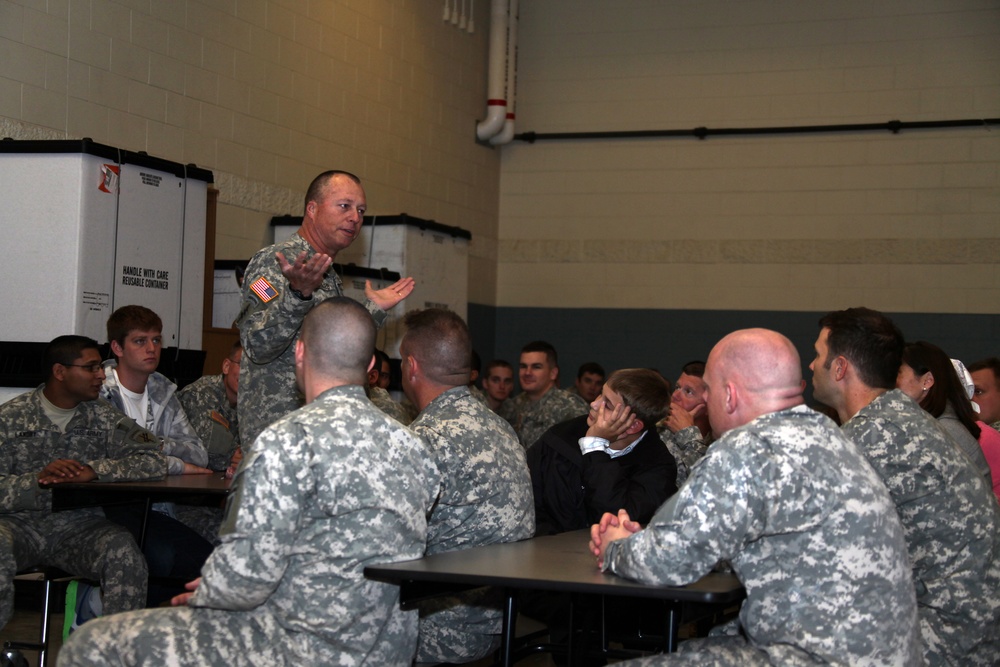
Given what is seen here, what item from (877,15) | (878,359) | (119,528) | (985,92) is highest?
(877,15)

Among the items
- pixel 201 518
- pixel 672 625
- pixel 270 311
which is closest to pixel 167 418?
pixel 201 518

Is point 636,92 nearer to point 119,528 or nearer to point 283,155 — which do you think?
point 283,155

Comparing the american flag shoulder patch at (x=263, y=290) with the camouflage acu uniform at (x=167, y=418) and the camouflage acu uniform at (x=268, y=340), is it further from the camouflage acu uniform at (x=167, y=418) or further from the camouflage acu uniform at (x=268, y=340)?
the camouflage acu uniform at (x=167, y=418)

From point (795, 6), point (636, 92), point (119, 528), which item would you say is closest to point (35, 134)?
point (119, 528)

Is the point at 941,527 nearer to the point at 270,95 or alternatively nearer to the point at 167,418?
the point at 167,418

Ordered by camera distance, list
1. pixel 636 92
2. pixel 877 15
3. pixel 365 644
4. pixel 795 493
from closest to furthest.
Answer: pixel 795 493 < pixel 365 644 < pixel 877 15 < pixel 636 92

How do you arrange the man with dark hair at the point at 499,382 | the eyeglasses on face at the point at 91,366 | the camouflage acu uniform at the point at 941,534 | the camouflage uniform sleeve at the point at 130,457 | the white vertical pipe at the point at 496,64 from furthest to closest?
the white vertical pipe at the point at 496,64 < the man with dark hair at the point at 499,382 < the eyeglasses on face at the point at 91,366 < the camouflage uniform sleeve at the point at 130,457 < the camouflage acu uniform at the point at 941,534

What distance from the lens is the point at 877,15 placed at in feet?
32.7

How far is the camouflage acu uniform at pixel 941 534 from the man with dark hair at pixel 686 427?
4.73ft

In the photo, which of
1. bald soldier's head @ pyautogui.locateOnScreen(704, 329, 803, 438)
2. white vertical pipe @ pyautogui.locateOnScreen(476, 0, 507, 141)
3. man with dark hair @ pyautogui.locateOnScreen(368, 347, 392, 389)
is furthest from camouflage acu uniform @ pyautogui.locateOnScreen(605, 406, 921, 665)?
white vertical pipe @ pyautogui.locateOnScreen(476, 0, 507, 141)

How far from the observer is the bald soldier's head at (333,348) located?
250 cm

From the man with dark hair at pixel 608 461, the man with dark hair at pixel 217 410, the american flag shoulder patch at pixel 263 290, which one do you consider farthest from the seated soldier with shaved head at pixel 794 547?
the man with dark hair at pixel 217 410

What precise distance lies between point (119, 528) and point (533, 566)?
224 centimetres

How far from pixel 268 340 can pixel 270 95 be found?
4.87 meters
